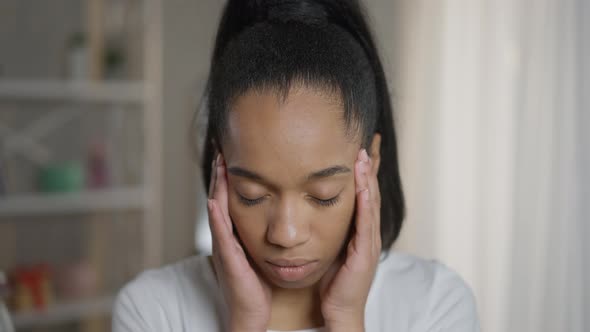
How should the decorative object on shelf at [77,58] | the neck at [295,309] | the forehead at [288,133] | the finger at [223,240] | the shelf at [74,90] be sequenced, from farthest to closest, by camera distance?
the decorative object on shelf at [77,58] → the shelf at [74,90] → the neck at [295,309] → the finger at [223,240] → the forehead at [288,133]

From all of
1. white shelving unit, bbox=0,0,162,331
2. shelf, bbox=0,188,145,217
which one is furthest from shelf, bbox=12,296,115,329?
shelf, bbox=0,188,145,217

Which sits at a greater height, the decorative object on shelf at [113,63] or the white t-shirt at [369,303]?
the decorative object on shelf at [113,63]

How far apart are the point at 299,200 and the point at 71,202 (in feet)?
6.93

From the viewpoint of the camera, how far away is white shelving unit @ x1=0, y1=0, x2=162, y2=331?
8.77 ft

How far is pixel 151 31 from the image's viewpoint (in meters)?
2.87

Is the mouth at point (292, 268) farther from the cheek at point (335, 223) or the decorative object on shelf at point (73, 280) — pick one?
the decorative object on shelf at point (73, 280)

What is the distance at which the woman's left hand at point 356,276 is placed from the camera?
3.36ft

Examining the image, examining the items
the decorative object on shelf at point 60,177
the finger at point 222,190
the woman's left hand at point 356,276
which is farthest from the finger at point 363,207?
the decorative object on shelf at point 60,177

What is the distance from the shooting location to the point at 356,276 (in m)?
1.04

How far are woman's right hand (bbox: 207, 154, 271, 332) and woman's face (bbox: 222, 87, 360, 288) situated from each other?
0.08 feet

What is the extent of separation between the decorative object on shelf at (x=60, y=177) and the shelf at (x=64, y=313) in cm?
51

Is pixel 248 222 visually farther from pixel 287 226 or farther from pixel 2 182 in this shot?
pixel 2 182

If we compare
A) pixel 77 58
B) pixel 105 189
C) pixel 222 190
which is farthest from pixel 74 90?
pixel 222 190

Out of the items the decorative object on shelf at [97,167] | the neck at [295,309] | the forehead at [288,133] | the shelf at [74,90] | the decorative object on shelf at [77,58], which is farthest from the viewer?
the decorative object on shelf at [97,167]
